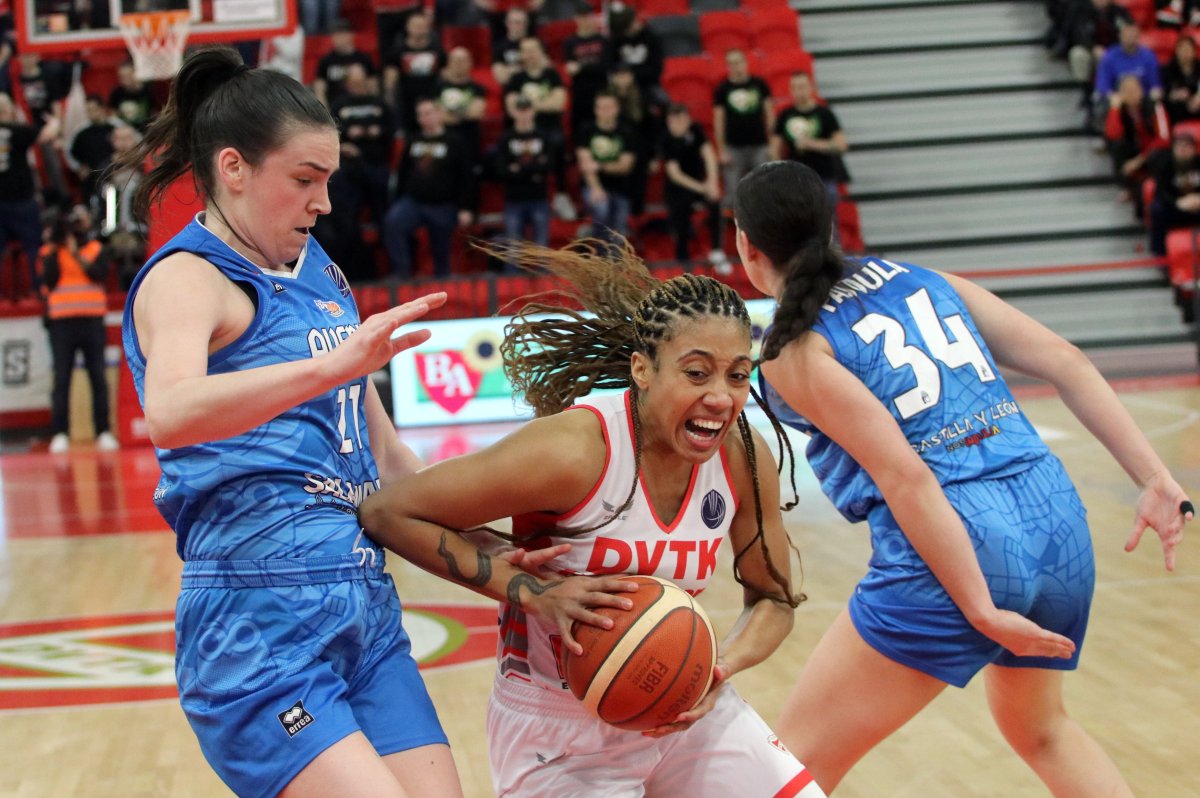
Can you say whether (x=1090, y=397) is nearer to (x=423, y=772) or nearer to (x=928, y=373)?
(x=928, y=373)

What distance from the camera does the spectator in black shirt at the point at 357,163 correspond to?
1345 centimetres

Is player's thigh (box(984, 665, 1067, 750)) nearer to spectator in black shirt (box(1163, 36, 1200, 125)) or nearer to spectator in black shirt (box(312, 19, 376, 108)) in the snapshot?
spectator in black shirt (box(312, 19, 376, 108))

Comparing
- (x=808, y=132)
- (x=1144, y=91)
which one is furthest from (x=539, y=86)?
(x=1144, y=91)

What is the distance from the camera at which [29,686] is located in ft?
17.6

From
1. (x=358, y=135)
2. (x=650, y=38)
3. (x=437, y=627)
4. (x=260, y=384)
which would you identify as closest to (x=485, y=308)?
(x=358, y=135)

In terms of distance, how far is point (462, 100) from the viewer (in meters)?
14.0

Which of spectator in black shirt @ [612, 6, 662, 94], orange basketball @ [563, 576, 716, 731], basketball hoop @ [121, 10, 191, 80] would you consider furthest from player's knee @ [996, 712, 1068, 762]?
spectator in black shirt @ [612, 6, 662, 94]

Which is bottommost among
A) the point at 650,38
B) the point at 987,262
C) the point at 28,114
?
the point at 987,262

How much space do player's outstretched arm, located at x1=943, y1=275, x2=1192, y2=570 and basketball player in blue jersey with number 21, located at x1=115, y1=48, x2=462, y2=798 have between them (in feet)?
5.02

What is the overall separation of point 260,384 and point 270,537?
1.25ft

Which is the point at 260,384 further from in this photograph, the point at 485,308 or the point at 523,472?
the point at 485,308

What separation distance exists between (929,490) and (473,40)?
565 inches

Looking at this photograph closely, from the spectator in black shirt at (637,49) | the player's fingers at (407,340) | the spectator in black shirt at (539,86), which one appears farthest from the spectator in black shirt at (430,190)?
the player's fingers at (407,340)

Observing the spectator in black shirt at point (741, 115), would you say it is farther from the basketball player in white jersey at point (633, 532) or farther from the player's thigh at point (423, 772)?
the player's thigh at point (423, 772)
